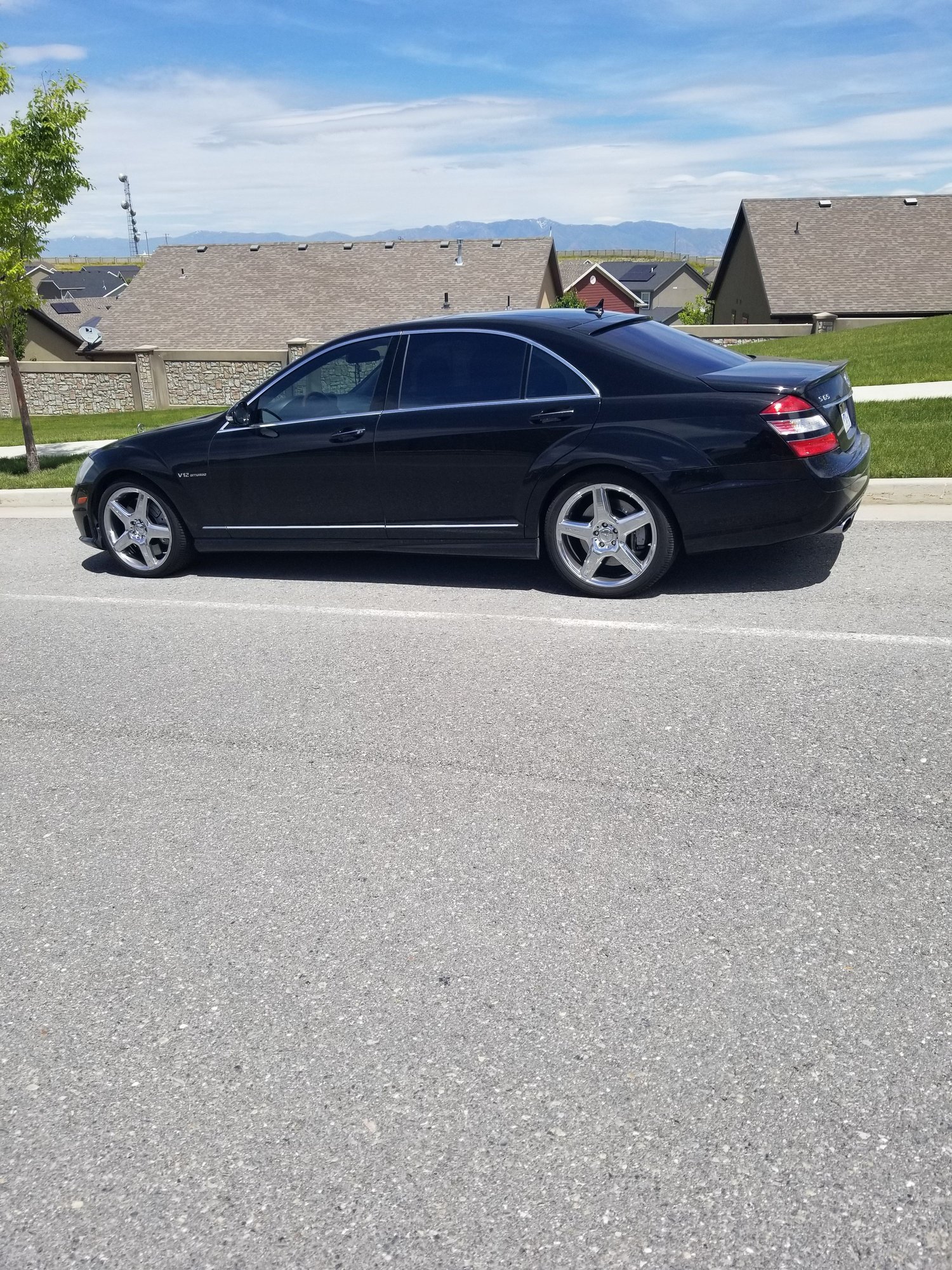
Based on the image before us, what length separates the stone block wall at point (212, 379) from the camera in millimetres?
32031

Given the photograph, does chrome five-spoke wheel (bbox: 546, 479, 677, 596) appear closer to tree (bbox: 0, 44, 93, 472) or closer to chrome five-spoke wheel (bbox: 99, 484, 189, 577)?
chrome five-spoke wheel (bbox: 99, 484, 189, 577)

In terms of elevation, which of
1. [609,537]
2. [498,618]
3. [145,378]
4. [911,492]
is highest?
[145,378]

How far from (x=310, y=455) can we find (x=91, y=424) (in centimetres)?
2357

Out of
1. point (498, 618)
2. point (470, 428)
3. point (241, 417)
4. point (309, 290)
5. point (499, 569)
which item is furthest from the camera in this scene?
point (309, 290)

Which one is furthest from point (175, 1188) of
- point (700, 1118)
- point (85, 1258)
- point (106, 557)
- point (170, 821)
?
point (106, 557)

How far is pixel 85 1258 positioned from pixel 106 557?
23.8ft

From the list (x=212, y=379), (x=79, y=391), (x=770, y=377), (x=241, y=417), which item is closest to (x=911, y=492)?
(x=770, y=377)

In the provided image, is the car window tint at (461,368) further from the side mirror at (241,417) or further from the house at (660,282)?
the house at (660,282)

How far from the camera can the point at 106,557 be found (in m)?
9.05

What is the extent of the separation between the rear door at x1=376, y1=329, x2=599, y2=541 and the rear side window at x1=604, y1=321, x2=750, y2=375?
0.37 m

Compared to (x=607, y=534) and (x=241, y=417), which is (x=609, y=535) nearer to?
(x=607, y=534)

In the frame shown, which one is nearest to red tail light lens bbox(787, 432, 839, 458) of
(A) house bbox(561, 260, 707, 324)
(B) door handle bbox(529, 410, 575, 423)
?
(B) door handle bbox(529, 410, 575, 423)

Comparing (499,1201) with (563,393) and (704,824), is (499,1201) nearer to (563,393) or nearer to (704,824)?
(704,824)

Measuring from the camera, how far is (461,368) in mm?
7102
